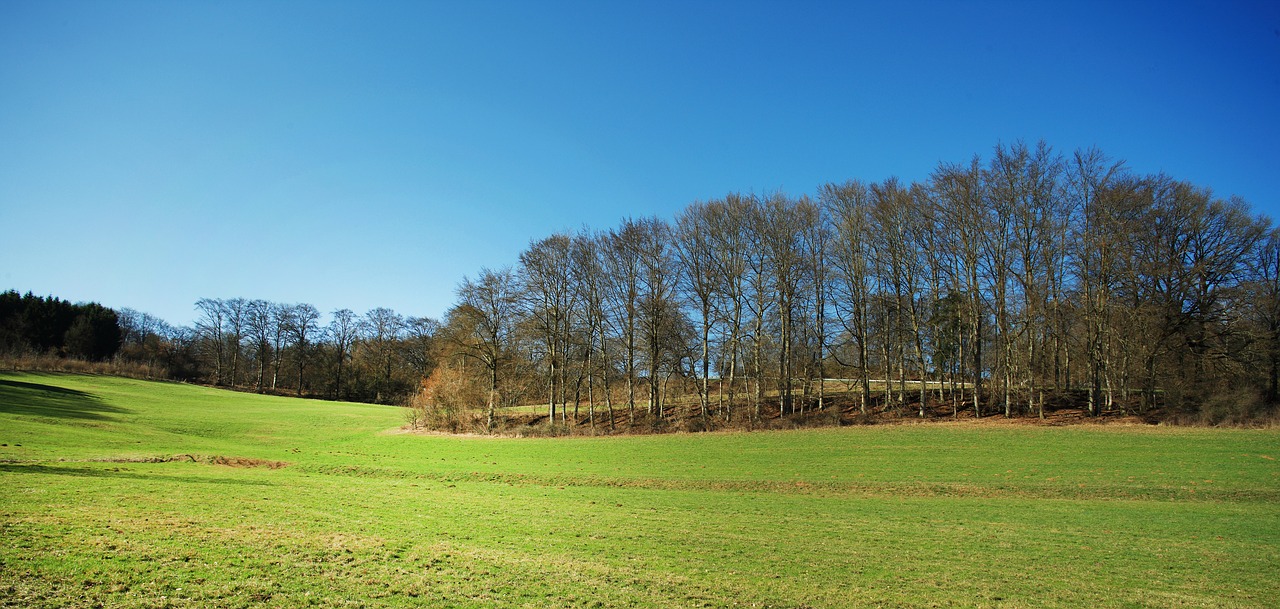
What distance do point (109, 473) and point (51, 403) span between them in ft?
105

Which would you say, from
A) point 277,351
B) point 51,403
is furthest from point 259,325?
→ point 51,403

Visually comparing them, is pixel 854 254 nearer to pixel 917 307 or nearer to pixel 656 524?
A: pixel 917 307

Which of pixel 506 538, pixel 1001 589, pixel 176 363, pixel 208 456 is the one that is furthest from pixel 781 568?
pixel 176 363

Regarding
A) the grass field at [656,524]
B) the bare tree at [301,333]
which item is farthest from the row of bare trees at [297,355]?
the grass field at [656,524]

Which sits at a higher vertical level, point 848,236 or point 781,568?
point 848,236

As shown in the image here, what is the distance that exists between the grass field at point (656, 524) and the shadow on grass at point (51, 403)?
12.7ft

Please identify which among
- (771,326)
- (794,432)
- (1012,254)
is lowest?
(794,432)

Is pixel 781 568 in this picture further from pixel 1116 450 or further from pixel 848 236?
pixel 848 236

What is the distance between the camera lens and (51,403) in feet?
129

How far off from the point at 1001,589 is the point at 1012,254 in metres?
38.4

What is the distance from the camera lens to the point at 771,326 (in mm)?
48938

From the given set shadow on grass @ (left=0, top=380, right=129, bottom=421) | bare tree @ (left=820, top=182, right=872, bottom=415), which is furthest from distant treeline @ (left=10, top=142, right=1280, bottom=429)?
shadow on grass @ (left=0, top=380, right=129, bottom=421)

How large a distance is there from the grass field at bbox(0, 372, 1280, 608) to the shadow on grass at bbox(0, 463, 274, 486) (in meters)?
0.13

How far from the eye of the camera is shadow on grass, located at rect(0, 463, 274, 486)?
1611 cm
